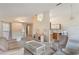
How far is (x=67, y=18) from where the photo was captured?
5.28 ft

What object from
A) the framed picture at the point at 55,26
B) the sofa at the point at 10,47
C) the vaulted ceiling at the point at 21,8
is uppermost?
the vaulted ceiling at the point at 21,8

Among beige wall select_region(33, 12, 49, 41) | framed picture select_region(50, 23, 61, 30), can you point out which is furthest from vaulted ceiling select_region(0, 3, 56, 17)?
framed picture select_region(50, 23, 61, 30)

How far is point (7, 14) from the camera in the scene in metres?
1.62

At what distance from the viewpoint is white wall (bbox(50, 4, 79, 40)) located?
5.21ft

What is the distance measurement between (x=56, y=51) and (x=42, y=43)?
0.23m

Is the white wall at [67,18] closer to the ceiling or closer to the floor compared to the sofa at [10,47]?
closer to the ceiling

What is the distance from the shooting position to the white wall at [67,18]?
1589mm

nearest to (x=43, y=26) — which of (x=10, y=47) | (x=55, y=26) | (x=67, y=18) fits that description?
(x=55, y=26)

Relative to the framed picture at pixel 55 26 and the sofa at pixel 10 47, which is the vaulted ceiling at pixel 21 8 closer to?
the framed picture at pixel 55 26

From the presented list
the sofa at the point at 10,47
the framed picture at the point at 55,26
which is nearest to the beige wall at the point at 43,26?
the framed picture at the point at 55,26

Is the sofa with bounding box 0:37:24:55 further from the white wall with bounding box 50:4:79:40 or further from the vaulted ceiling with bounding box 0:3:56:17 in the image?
the white wall with bounding box 50:4:79:40

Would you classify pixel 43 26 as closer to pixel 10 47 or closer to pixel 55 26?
pixel 55 26

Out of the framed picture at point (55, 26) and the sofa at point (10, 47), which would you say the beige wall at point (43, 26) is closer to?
the framed picture at point (55, 26)
